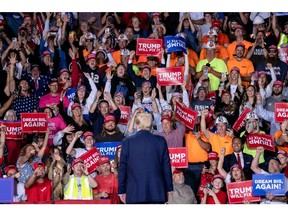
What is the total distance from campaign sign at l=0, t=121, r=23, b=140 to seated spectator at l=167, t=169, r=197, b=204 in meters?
2.44

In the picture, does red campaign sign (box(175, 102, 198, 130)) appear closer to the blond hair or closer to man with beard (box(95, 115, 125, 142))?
man with beard (box(95, 115, 125, 142))

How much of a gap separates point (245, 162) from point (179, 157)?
90 cm

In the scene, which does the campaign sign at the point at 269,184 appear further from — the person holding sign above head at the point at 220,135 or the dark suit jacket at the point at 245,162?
the person holding sign above head at the point at 220,135

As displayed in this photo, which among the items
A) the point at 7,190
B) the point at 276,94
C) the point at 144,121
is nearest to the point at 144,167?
the point at 144,121

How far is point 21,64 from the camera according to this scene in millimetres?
14711

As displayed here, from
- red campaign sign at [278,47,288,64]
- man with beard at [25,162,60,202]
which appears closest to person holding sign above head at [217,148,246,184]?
man with beard at [25,162,60,202]

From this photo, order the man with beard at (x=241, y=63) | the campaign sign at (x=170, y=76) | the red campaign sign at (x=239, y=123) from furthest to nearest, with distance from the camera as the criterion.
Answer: the man with beard at (x=241, y=63) < the campaign sign at (x=170, y=76) < the red campaign sign at (x=239, y=123)

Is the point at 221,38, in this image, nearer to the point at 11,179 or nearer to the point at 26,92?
the point at 26,92

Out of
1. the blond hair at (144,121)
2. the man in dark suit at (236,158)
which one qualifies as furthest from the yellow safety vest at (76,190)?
the blond hair at (144,121)

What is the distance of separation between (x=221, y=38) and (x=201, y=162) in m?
2.43

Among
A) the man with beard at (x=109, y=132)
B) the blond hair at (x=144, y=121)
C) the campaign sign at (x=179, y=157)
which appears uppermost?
the man with beard at (x=109, y=132)

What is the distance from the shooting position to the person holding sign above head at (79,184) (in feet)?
41.3

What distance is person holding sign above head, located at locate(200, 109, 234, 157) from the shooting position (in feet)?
44.7

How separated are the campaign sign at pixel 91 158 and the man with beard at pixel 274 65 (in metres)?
2.89
